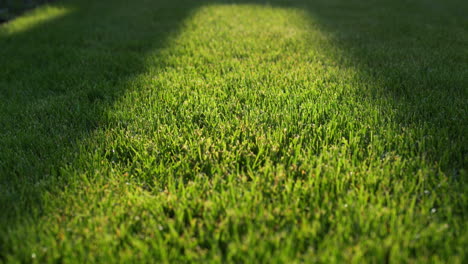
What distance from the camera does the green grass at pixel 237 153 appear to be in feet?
3.51

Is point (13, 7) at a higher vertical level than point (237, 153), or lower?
higher

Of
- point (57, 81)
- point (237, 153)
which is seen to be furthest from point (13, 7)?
point (237, 153)

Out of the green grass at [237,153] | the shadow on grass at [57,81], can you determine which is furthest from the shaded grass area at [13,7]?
the green grass at [237,153]

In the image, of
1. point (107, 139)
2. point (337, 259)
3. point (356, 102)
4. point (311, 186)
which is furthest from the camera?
point (356, 102)

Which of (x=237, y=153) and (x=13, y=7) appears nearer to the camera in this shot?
(x=237, y=153)

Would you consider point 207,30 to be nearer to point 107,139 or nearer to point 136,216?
point 107,139

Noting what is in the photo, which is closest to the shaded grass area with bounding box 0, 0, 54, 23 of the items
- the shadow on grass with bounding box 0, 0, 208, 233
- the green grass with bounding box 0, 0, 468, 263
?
the shadow on grass with bounding box 0, 0, 208, 233

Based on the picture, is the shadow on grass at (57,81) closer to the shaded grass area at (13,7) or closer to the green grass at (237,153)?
the green grass at (237,153)

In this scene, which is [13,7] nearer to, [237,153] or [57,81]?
[57,81]

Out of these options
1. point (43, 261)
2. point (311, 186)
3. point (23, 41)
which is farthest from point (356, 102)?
point (23, 41)

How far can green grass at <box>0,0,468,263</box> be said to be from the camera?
1.07 meters

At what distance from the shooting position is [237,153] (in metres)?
1.49

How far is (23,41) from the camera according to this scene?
351 centimetres

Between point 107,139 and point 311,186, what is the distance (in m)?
0.90
